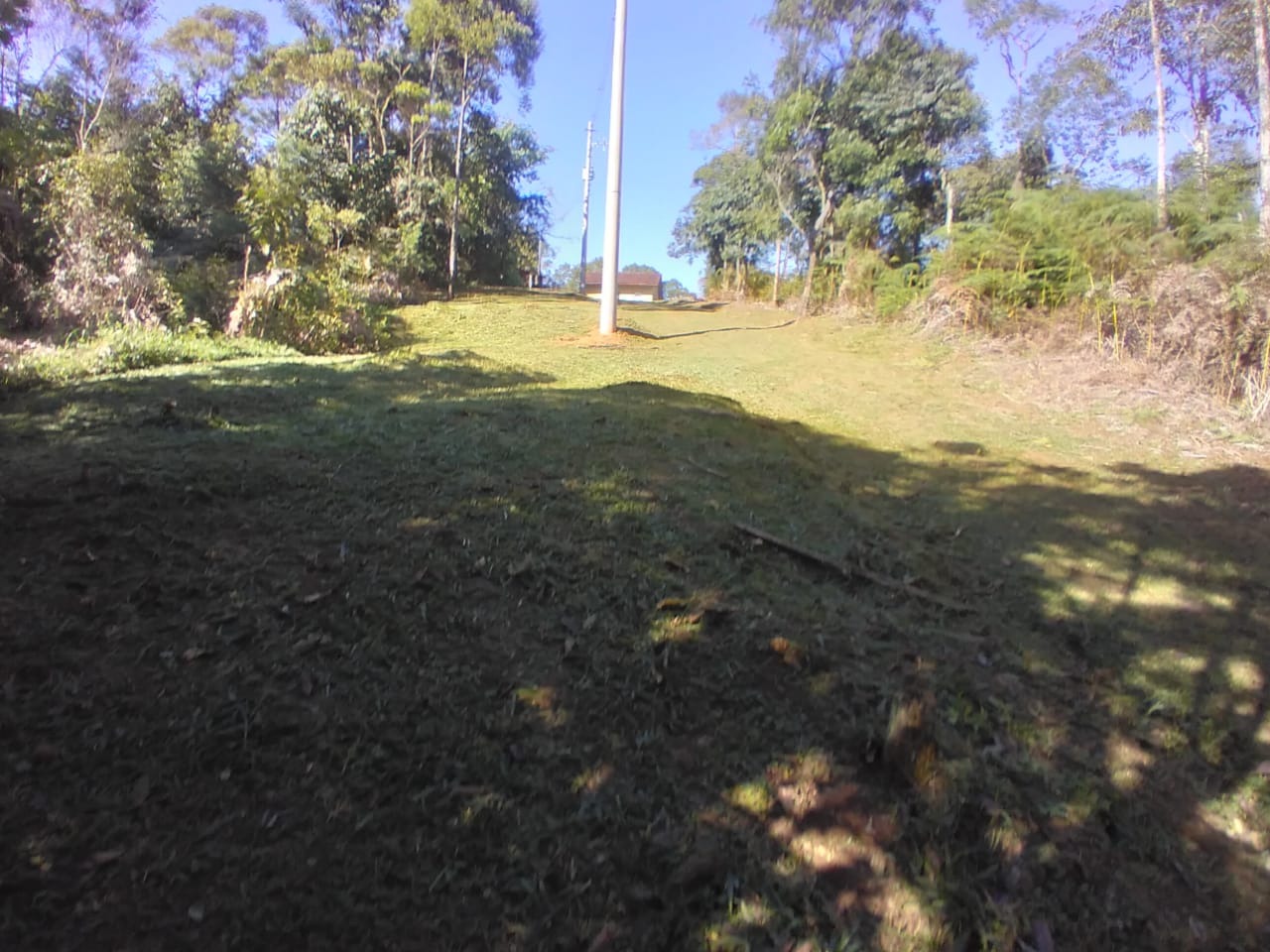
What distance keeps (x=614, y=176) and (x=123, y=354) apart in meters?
8.57

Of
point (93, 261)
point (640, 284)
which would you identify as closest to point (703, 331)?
point (93, 261)

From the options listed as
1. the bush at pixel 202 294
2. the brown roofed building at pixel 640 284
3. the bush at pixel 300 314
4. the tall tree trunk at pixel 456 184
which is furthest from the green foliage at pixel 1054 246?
the brown roofed building at pixel 640 284

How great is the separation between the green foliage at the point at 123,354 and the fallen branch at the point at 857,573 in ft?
17.2

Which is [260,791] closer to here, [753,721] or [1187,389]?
[753,721]

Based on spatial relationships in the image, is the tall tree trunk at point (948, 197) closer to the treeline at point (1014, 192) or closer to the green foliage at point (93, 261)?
the treeline at point (1014, 192)

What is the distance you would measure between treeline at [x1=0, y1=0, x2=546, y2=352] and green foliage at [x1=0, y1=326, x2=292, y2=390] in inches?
84.5

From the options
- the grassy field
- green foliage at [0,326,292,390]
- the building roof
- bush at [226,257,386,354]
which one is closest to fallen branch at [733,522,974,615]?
the grassy field

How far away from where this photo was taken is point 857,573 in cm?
370

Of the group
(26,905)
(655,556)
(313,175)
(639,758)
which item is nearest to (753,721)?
(639,758)

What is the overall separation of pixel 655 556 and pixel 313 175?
67.4ft

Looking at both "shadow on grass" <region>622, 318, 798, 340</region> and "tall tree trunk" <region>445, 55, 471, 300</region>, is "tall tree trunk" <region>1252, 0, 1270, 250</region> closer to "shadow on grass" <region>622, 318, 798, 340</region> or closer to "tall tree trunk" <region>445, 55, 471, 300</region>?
"shadow on grass" <region>622, 318, 798, 340</region>

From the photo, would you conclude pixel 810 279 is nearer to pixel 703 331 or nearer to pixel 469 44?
pixel 703 331

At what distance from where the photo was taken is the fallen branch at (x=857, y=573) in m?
3.56

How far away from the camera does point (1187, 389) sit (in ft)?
29.6
